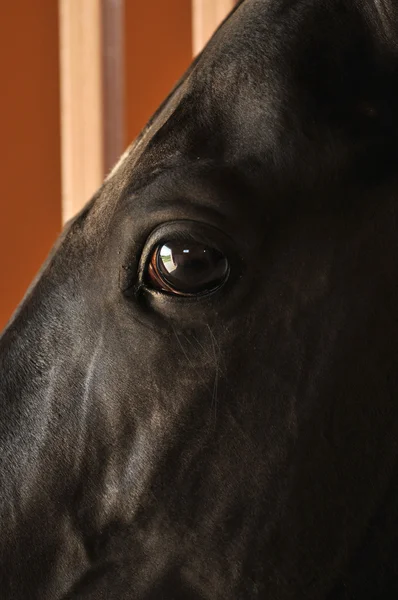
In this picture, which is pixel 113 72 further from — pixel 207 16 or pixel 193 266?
pixel 193 266

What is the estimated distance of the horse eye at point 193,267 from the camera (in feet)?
1.98

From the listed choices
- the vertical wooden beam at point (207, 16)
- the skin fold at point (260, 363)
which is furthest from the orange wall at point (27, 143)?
the skin fold at point (260, 363)

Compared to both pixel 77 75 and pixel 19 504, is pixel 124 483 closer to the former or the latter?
pixel 19 504

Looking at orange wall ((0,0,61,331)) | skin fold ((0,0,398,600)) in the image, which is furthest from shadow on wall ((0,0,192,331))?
skin fold ((0,0,398,600))

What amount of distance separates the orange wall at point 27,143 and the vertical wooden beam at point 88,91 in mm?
40

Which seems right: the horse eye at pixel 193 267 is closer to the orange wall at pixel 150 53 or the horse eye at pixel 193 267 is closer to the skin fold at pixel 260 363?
the skin fold at pixel 260 363

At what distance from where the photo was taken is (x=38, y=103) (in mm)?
1426

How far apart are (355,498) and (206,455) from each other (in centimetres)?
10

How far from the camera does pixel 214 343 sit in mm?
605

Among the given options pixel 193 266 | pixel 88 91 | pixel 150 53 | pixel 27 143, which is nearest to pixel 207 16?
pixel 150 53

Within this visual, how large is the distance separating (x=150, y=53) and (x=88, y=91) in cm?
16

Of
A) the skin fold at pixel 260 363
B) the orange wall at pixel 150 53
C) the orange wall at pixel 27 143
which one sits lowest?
the skin fold at pixel 260 363

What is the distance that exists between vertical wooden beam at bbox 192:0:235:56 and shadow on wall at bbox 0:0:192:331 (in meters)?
0.07

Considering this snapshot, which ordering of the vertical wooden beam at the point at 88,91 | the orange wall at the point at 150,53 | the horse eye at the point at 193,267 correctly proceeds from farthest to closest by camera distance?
the orange wall at the point at 150,53, the vertical wooden beam at the point at 88,91, the horse eye at the point at 193,267
